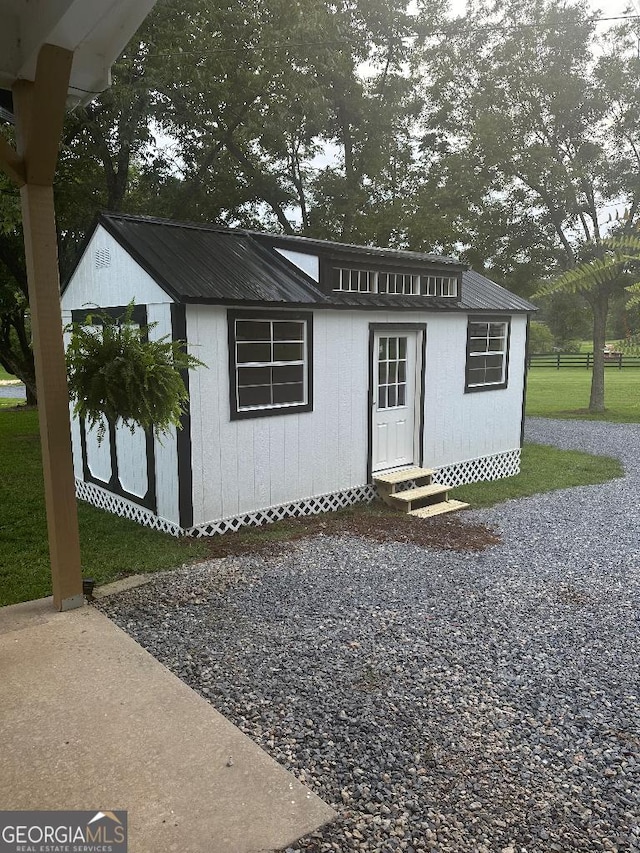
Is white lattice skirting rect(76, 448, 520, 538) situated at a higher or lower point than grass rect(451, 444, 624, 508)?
higher

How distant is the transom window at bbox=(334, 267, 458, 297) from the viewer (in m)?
7.23

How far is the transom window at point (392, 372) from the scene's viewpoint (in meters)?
7.67

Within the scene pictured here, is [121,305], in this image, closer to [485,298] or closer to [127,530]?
[127,530]

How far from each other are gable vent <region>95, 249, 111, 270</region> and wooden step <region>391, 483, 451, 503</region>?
442cm

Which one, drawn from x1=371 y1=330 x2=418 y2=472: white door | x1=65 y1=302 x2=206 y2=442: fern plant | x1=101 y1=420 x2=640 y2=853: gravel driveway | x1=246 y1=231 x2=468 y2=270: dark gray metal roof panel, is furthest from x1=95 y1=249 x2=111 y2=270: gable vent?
x1=101 y1=420 x2=640 y2=853: gravel driveway

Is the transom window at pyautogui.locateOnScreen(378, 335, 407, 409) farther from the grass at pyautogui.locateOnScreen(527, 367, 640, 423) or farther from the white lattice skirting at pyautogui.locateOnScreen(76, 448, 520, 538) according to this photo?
the grass at pyautogui.locateOnScreen(527, 367, 640, 423)

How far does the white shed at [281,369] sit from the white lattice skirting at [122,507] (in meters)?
0.03

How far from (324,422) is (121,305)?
2.66 m

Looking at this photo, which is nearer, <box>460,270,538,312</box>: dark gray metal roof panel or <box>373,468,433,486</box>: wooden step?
<box>373,468,433,486</box>: wooden step

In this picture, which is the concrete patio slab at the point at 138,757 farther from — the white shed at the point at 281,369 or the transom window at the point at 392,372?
the transom window at the point at 392,372

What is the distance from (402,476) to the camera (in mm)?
7738

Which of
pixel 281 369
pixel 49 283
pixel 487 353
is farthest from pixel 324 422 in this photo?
pixel 49 283

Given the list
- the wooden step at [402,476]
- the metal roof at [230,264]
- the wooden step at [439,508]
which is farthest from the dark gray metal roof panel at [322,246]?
the wooden step at [439,508]

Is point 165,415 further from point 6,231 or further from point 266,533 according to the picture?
point 6,231
